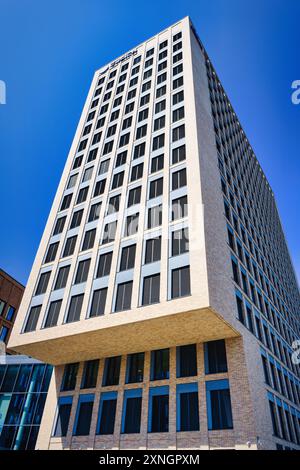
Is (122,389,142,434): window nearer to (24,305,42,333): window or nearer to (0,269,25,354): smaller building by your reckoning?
(24,305,42,333): window

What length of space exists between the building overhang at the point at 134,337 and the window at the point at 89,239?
7592mm

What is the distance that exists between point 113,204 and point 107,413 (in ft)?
55.7

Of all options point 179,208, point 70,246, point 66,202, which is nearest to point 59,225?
point 66,202

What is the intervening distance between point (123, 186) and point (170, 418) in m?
19.2

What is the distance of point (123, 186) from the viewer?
3019cm

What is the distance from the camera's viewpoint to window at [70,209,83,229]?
30984mm

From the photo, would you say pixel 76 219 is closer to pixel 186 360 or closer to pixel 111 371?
pixel 111 371

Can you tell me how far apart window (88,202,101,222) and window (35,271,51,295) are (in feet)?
20.4

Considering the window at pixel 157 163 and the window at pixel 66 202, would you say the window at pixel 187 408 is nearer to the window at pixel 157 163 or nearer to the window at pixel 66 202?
the window at pixel 157 163

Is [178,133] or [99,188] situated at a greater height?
[178,133]

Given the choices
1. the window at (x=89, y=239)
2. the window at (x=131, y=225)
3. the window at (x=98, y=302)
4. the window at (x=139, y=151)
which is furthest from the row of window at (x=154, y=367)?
the window at (x=139, y=151)

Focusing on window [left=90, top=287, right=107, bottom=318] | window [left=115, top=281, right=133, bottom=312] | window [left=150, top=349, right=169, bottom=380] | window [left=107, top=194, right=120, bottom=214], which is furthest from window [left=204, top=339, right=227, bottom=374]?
window [left=107, top=194, right=120, bottom=214]

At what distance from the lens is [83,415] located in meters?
25.2

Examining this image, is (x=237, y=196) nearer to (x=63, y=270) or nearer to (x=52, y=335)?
(x=63, y=270)
